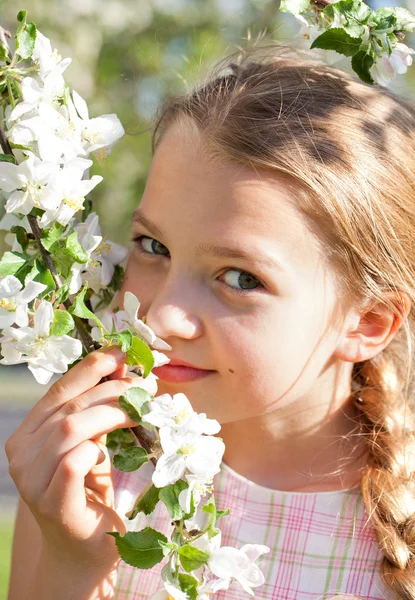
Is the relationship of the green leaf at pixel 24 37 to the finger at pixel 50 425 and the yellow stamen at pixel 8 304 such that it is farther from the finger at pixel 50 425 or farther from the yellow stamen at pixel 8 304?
the finger at pixel 50 425

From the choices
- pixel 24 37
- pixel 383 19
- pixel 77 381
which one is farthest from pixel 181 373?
pixel 383 19

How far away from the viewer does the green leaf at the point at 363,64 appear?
190cm

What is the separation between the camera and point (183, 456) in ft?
5.01

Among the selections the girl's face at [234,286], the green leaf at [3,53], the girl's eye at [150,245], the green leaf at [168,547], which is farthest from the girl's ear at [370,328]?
the green leaf at [3,53]

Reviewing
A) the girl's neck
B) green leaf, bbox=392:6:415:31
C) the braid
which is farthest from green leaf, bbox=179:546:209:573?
green leaf, bbox=392:6:415:31

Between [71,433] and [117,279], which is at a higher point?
[71,433]

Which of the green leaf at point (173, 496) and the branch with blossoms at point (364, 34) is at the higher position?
the branch with blossoms at point (364, 34)

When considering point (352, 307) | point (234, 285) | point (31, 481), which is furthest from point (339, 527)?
point (31, 481)

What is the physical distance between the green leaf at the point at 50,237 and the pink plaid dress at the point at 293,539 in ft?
2.72

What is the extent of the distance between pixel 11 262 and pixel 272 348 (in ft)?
2.22

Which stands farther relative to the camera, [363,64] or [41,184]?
[363,64]

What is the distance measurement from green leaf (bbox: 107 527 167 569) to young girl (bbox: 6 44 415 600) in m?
0.21

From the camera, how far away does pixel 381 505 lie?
6.97 ft

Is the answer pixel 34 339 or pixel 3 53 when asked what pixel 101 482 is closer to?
pixel 34 339
